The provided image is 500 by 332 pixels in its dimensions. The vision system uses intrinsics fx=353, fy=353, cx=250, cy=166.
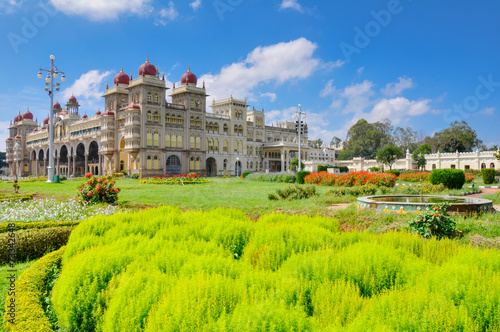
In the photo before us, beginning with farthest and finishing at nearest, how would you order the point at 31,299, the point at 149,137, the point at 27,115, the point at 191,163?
1. the point at 27,115
2. the point at 191,163
3. the point at 149,137
4. the point at 31,299

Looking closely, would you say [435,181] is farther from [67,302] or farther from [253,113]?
[253,113]

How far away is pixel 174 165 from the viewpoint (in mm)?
45219

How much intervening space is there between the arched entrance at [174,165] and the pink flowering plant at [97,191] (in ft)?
105

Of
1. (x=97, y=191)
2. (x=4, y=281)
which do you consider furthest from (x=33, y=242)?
(x=97, y=191)

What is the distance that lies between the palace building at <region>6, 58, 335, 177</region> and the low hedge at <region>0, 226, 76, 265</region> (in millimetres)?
34962

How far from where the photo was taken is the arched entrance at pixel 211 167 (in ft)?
175

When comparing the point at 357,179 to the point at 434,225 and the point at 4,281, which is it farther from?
the point at 4,281

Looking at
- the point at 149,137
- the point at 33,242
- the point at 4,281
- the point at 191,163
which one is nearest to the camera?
the point at 4,281

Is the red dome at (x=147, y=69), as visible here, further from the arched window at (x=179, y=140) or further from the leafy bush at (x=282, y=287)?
the leafy bush at (x=282, y=287)

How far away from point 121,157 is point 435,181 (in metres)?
36.9

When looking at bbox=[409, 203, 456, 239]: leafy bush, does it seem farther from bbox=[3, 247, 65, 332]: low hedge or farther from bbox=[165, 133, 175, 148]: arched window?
bbox=[165, 133, 175, 148]: arched window

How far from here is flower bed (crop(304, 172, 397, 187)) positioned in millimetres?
19391

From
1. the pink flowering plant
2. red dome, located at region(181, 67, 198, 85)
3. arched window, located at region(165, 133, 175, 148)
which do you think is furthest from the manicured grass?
red dome, located at region(181, 67, 198, 85)

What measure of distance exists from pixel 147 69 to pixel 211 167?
18.1 metres
